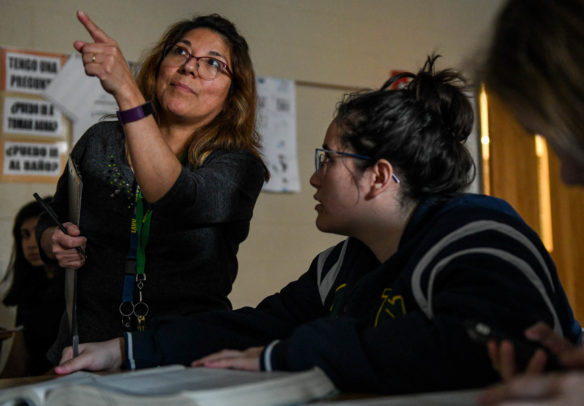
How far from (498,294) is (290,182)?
2.08 m

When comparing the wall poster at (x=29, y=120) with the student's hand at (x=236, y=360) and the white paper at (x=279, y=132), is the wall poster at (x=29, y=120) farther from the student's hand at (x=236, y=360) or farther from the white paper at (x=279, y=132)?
the student's hand at (x=236, y=360)

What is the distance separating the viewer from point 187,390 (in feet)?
2.02

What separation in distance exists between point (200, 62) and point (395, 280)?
761 millimetres

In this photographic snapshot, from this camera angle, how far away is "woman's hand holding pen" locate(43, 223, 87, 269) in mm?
1198

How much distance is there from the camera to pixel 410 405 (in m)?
0.52

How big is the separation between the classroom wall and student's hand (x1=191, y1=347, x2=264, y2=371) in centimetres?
178

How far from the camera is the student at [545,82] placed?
22.2 inches

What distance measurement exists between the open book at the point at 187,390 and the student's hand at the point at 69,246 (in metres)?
0.51

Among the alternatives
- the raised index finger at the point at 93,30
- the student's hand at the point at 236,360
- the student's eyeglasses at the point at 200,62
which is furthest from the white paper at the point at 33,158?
the student's hand at the point at 236,360

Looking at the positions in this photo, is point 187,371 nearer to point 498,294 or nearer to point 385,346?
point 385,346

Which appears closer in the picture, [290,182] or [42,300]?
[42,300]

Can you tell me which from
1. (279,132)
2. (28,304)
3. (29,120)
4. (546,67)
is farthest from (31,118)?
(546,67)

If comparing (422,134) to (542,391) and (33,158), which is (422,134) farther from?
(33,158)

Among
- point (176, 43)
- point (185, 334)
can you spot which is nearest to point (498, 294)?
point (185, 334)
